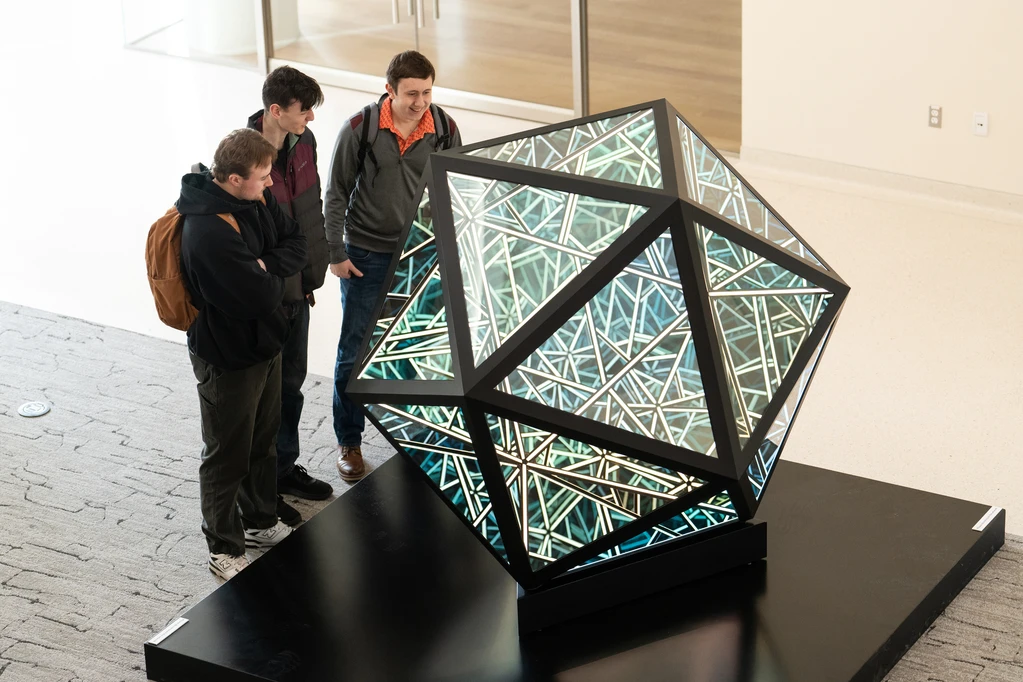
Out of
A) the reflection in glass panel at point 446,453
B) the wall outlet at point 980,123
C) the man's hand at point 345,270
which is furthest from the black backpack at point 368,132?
the wall outlet at point 980,123

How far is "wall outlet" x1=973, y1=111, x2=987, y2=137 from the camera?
694cm

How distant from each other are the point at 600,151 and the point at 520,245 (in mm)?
401

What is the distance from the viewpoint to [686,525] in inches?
158

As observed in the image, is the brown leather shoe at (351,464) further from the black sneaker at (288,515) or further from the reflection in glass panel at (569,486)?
the reflection in glass panel at (569,486)

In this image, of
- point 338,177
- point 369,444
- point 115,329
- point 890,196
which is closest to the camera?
point 338,177

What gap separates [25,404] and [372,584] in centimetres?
214

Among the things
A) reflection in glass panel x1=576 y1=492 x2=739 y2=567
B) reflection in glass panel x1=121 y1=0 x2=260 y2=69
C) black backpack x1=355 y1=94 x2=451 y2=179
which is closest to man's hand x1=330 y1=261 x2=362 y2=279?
black backpack x1=355 y1=94 x2=451 y2=179

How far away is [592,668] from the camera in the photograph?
12.3ft

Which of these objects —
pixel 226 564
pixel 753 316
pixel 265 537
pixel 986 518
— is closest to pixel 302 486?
pixel 265 537

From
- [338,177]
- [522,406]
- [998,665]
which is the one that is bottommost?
[998,665]

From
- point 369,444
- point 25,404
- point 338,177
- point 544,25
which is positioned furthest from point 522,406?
point 544,25

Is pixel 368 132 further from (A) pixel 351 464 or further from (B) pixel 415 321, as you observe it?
(A) pixel 351 464

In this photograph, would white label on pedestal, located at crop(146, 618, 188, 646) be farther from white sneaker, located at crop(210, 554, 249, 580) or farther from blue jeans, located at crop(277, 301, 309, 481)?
blue jeans, located at crop(277, 301, 309, 481)

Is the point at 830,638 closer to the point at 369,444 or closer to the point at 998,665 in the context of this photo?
the point at 998,665
